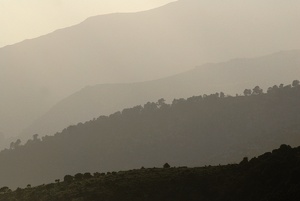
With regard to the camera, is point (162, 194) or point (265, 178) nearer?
point (265, 178)

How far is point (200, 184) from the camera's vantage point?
192 ft

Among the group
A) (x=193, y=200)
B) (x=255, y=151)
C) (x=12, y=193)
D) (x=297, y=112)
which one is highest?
→ (x=297, y=112)

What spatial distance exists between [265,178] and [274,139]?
135 meters

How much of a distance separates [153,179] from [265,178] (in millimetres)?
16516

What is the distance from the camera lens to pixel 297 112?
652ft

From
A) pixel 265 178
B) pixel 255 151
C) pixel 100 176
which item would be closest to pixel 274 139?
pixel 255 151

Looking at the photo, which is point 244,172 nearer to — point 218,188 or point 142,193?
point 218,188

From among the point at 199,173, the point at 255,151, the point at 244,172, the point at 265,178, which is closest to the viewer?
the point at 265,178

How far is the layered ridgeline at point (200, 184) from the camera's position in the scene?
168 ft

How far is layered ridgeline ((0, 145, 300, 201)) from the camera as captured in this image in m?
51.1

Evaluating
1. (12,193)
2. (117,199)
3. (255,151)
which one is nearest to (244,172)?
(117,199)

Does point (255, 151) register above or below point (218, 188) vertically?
above

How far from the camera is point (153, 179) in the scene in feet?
210

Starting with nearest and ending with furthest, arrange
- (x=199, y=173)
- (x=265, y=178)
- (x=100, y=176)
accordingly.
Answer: (x=265, y=178) < (x=199, y=173) < (x=100, y=176)
